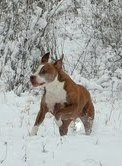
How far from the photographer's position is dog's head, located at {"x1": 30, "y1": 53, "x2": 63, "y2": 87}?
782 cm

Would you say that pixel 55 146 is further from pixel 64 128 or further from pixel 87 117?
pixel 87 117

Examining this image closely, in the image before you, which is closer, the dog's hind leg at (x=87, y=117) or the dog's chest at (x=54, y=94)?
the dog's chest at (x=54, y=94)

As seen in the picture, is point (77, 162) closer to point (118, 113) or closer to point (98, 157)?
point (98, 157)

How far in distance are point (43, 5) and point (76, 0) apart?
14.1 ft

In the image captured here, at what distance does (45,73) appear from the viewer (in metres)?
7.92

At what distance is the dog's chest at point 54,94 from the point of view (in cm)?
794

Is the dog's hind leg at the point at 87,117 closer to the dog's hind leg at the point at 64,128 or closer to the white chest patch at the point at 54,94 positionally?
the dog's hind leg at the point at 64,128

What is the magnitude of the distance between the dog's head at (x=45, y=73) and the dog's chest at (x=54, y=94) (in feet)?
0.27

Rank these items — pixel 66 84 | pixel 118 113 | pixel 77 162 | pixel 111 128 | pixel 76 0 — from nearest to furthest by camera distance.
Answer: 1. pixel 77 162
2. pixel 66 84
3. pixel 111 128
4. pixel 118 113
5. pixel 76 0

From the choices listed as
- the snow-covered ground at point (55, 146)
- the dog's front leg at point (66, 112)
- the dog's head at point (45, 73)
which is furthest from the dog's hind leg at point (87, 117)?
the dog's head at point (45, 73)

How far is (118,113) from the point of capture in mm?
11336

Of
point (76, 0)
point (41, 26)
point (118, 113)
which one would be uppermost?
point (76, 0)

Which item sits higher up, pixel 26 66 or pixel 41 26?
pixel 41 26

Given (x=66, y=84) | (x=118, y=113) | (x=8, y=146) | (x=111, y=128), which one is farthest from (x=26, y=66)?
(x=8, y=146)
